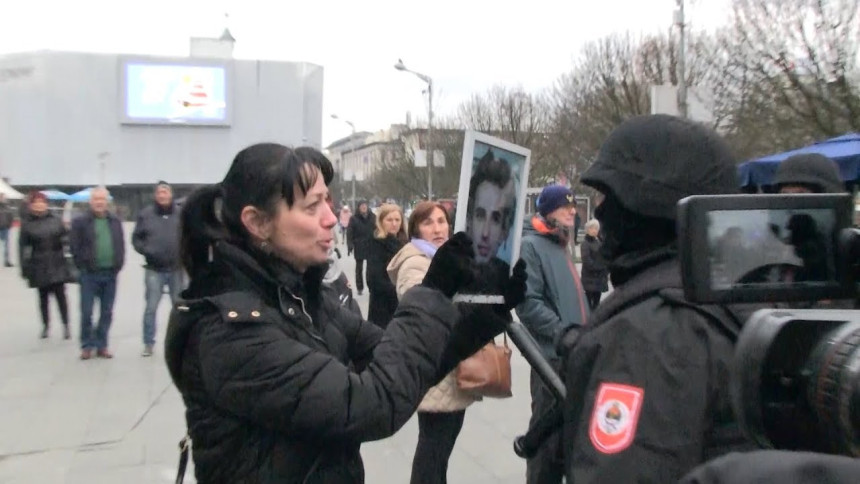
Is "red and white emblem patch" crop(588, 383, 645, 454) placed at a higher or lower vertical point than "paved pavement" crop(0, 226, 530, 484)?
higher

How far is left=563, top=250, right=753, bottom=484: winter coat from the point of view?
1.41m

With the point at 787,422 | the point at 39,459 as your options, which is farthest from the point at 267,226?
the point at 39,459

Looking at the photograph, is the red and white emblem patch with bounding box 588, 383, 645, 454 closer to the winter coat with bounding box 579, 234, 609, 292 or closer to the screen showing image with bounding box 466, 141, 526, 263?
the screen showing image with bounding box 466, 141, 526, 263

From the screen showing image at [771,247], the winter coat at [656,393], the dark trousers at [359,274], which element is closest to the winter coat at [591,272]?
→ the dark trousers at [359,274]

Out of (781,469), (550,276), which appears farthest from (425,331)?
(550,276)

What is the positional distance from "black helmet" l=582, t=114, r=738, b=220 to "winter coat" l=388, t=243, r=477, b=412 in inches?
90.6

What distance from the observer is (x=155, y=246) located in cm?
901

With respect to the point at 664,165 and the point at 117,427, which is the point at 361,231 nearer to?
the point at 117,427

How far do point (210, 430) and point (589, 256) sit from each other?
9331 mm

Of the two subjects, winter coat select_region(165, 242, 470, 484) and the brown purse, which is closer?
winter coat select_region(165, 242, 470, 484)

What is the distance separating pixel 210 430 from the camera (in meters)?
1.94

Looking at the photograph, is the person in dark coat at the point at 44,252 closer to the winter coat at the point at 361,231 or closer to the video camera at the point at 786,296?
the winter coat at the point at 361,231

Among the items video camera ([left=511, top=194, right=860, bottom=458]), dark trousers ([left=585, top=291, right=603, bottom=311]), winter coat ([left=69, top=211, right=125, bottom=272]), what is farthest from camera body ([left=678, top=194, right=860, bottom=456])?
dark trousers ([left=585, top=291, right=603, bottom=311])

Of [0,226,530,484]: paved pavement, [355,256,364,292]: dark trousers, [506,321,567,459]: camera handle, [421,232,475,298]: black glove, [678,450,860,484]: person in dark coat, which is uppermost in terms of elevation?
[421,232,475,298]: black glove
